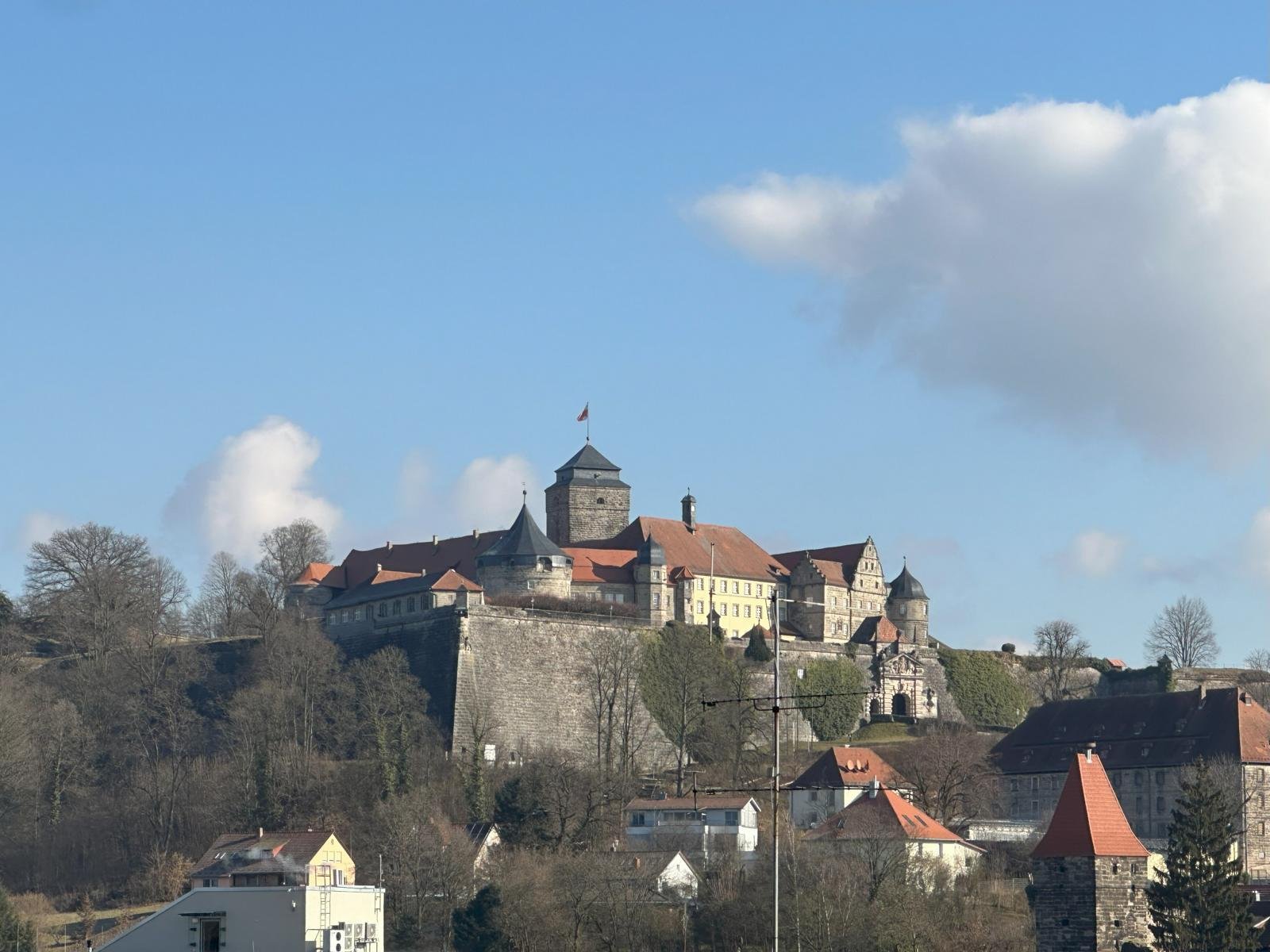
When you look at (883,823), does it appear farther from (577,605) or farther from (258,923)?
(577,605)

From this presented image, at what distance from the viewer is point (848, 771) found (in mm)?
77438

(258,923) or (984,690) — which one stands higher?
(984,690)

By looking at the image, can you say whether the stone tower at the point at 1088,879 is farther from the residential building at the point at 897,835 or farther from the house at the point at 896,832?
the house at the point at 896,832

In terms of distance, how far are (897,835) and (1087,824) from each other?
33.8 ft

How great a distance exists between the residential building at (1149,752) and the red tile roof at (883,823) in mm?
11810

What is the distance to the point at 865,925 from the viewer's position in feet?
183

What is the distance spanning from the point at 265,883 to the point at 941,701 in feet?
139

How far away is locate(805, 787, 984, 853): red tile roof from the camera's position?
65.2 metres

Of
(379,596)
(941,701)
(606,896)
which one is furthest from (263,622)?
(606,896)

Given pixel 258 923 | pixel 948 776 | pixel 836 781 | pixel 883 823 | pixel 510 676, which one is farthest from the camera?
pixel 510 676

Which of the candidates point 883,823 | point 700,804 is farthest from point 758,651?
point 883,823

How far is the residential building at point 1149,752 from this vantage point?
78.9m

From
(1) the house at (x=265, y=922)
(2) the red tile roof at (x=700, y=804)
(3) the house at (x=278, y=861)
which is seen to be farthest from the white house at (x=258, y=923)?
(2) the red tile roof at (x=700, y=804)

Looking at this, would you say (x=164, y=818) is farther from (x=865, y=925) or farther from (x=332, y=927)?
(x=865, y=925)
